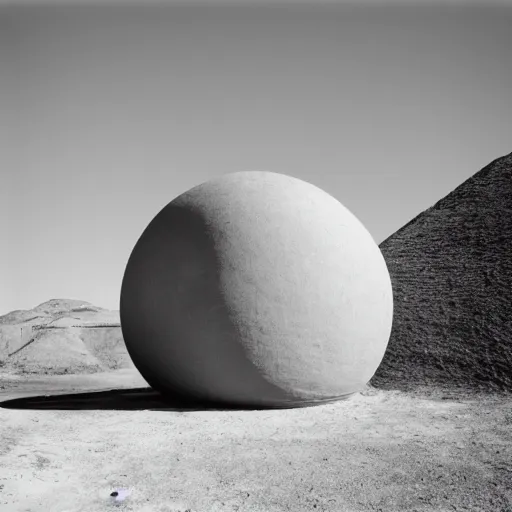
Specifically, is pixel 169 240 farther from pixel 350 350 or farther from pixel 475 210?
pixel 475 210

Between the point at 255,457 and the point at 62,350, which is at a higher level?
the point at 255,457

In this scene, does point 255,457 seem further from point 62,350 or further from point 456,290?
point 62,350

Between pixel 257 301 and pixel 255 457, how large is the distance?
2.86 metres

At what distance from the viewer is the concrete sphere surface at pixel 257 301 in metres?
8.80

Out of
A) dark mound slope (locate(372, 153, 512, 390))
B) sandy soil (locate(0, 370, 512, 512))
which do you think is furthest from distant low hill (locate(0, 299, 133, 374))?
dark mound slope (locate(372, 153, 512, 390))

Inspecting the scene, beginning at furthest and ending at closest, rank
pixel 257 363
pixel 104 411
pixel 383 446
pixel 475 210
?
pixel 475 210, pixel 104 411, pixel 257 363, pixel 383 446

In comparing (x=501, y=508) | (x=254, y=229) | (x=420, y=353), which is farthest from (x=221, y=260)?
(x=420, y=353)

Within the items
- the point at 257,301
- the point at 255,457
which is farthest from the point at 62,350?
the point at 255,457

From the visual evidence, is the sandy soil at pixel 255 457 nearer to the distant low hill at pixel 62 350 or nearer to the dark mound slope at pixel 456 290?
the dark mound slope at pixel 456 290

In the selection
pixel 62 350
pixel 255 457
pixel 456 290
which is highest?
pixel 456 290

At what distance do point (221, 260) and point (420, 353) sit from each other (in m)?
7.30

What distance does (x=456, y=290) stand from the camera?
1578 cm

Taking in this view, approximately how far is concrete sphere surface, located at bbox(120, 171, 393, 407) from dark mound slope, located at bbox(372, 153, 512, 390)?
4076 mm

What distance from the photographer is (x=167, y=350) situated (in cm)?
923
